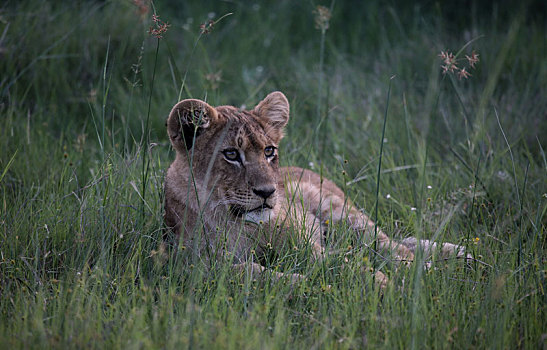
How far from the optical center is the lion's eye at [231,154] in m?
4.26

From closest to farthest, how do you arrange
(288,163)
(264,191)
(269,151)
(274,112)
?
1. (264,191)
2. (269,151)
3. (274,112)
4. (288,163)

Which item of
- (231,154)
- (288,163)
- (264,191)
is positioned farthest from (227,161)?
(288,163)

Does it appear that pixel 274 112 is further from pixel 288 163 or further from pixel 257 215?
pixel 257 215

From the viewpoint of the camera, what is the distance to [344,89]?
25.1ft

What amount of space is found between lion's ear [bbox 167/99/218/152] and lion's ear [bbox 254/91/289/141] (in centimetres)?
53

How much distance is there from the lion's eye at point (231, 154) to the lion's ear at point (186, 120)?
0.23 meters

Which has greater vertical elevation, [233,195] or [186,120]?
[186,120]

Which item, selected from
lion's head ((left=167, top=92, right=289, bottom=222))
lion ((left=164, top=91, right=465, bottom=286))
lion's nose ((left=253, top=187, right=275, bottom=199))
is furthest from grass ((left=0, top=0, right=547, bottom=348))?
lion's nose ((left=253, top=187, right=275, bottom=199))

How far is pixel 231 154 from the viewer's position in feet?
14.0

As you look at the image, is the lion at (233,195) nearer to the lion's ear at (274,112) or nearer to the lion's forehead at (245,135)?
the lion's forehead at (245,135)

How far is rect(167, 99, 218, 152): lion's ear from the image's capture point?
4.16m

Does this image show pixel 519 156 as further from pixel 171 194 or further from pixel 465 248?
pixel 171 194

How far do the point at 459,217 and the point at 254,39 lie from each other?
4952 mm

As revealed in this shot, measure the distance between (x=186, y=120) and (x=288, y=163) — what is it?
49.8 inches
